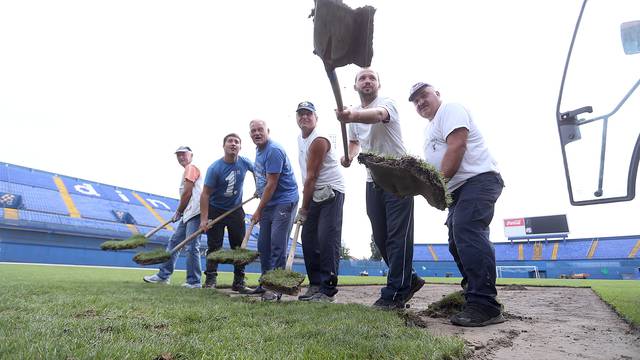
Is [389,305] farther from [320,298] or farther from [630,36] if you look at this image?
[630,36]

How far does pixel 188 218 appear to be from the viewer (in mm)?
5891

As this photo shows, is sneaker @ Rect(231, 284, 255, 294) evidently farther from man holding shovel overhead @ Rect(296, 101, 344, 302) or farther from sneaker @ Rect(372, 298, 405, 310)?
sneaker @ Rect(372, 298, 405, 310)

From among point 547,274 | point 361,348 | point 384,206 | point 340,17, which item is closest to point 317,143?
point 384,206

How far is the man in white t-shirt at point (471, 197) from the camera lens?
2.83 meters

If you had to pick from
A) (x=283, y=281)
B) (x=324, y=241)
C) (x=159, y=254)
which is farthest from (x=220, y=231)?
(x=283, y=281)

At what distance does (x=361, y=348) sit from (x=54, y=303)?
96.8 inches

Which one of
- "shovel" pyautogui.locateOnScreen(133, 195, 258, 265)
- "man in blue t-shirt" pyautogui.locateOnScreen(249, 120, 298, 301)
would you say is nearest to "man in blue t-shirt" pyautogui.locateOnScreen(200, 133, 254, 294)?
"shovel" pyautogui.locateOnScreen(133, 195, 258, 265)

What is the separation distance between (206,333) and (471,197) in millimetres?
2061

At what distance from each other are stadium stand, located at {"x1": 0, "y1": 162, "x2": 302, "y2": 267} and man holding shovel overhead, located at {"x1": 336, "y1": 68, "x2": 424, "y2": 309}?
2508cm

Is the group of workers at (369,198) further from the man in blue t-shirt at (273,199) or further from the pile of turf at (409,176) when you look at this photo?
the pile of turf at (409,176)

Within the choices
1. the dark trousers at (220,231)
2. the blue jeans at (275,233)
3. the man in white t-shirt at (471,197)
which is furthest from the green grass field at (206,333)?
the dark trousers at (220,231)

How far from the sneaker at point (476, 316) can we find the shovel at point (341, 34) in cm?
185

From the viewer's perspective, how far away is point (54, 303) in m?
2.95

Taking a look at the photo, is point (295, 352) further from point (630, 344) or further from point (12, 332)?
point (630, 344)
